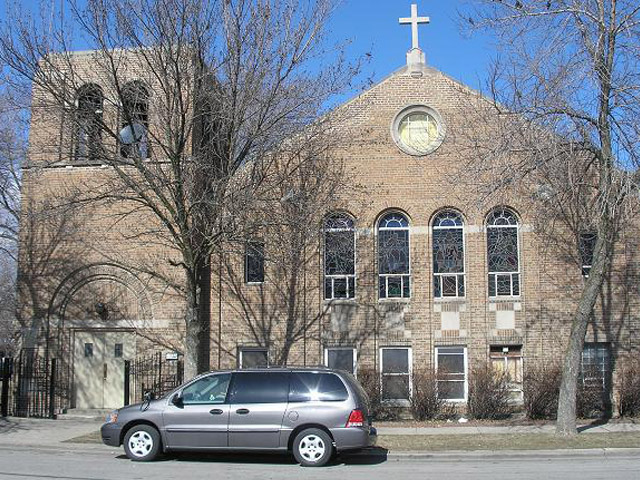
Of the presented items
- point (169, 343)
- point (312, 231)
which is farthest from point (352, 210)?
point (169, 343)

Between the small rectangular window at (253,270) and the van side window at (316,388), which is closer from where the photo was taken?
the van side window at (316,388)

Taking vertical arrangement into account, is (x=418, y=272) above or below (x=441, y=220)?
below

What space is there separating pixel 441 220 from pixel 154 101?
8211 mm

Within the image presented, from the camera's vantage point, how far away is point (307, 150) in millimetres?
17297

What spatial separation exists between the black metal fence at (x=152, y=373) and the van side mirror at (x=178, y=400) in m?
6.71

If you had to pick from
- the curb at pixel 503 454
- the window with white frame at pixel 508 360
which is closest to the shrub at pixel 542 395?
the window with white frame at pixel 508 360

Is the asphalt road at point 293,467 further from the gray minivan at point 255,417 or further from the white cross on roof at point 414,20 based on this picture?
the white cross on roof at point 414,20

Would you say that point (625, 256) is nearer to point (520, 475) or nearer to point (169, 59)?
Answer: point (520, 475)

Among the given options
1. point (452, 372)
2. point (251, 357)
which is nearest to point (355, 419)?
point (452, 372)

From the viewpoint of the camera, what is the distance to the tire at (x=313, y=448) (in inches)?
429

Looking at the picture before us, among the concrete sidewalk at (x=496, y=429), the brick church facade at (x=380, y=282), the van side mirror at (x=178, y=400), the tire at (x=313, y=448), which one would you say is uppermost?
the brick church facade at (x=380, y=282)

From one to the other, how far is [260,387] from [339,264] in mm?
7750

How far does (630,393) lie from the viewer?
666 inches

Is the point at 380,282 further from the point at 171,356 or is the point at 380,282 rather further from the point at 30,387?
the point at 30,387
